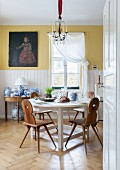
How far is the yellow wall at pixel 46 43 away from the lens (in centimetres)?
558

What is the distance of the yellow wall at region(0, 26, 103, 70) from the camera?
5578 mm

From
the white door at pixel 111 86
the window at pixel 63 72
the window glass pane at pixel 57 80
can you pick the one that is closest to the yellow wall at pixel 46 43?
the window at pixel 63 72

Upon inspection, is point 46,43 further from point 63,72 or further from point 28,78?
point 28,78

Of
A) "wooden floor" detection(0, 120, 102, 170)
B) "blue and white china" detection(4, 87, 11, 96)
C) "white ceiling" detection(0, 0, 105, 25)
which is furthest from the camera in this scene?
"blue and white china" detection(4, 87, 11, 96)

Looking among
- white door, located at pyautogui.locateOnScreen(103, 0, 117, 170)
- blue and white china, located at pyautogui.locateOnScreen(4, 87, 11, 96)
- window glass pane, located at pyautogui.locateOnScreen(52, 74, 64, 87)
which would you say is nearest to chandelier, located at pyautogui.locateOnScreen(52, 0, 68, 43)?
window glass pane, located at pyautogui.locateOnScreen(52, 74, 64, 87)

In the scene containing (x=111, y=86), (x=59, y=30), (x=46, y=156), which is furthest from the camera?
(x=59, y=30)

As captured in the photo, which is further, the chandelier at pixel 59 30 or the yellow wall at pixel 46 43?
the yellow wall at pixel 46 43

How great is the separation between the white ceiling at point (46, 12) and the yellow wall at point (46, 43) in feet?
0.45

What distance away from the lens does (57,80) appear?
5.64 m

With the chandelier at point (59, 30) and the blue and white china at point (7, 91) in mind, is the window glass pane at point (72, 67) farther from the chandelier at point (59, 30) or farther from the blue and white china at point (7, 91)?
the blue and white china at point (7, 91)

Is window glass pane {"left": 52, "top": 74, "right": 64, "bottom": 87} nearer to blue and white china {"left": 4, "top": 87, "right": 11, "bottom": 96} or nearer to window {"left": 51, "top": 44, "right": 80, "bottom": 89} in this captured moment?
window {"left": 51, "top": 44, "right": 80, "bottom": 89}

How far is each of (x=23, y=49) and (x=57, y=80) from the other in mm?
1297

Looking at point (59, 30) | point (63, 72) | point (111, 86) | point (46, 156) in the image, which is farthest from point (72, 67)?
point (111, 86)

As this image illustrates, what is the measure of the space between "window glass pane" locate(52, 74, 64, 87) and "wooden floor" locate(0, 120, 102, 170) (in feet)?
7.18
